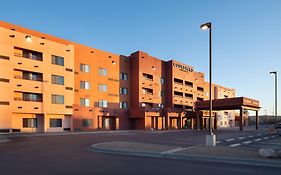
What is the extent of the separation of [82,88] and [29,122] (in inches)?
437

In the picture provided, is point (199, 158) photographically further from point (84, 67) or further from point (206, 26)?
point (84, 67)

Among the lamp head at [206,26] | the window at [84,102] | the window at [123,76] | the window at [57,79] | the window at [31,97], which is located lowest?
the window at [84,102]

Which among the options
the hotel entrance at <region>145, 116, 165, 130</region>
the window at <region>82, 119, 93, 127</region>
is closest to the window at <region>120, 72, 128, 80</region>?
the hotel entrance at <region>145, 116, 165, 130</region>

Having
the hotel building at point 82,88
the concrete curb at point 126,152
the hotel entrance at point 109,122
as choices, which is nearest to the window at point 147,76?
the hotel building at point 82,88

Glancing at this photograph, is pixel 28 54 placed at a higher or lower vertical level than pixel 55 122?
higher

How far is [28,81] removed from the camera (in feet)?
133

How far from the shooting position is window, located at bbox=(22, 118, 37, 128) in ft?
134

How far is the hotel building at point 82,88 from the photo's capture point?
39.4 meters

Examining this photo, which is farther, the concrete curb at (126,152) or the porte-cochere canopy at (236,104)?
the porte-cochere canopy at (236,104)

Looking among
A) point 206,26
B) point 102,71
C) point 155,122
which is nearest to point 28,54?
point 102,71

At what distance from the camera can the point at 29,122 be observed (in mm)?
41344

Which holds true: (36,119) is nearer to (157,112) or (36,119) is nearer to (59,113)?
(59,113)

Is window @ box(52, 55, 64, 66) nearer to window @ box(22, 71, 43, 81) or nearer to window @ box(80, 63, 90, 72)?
window @ box(22, 71, 43, 81)

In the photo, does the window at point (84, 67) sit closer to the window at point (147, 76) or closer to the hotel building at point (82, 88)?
the hotel building at point (82, 88)
